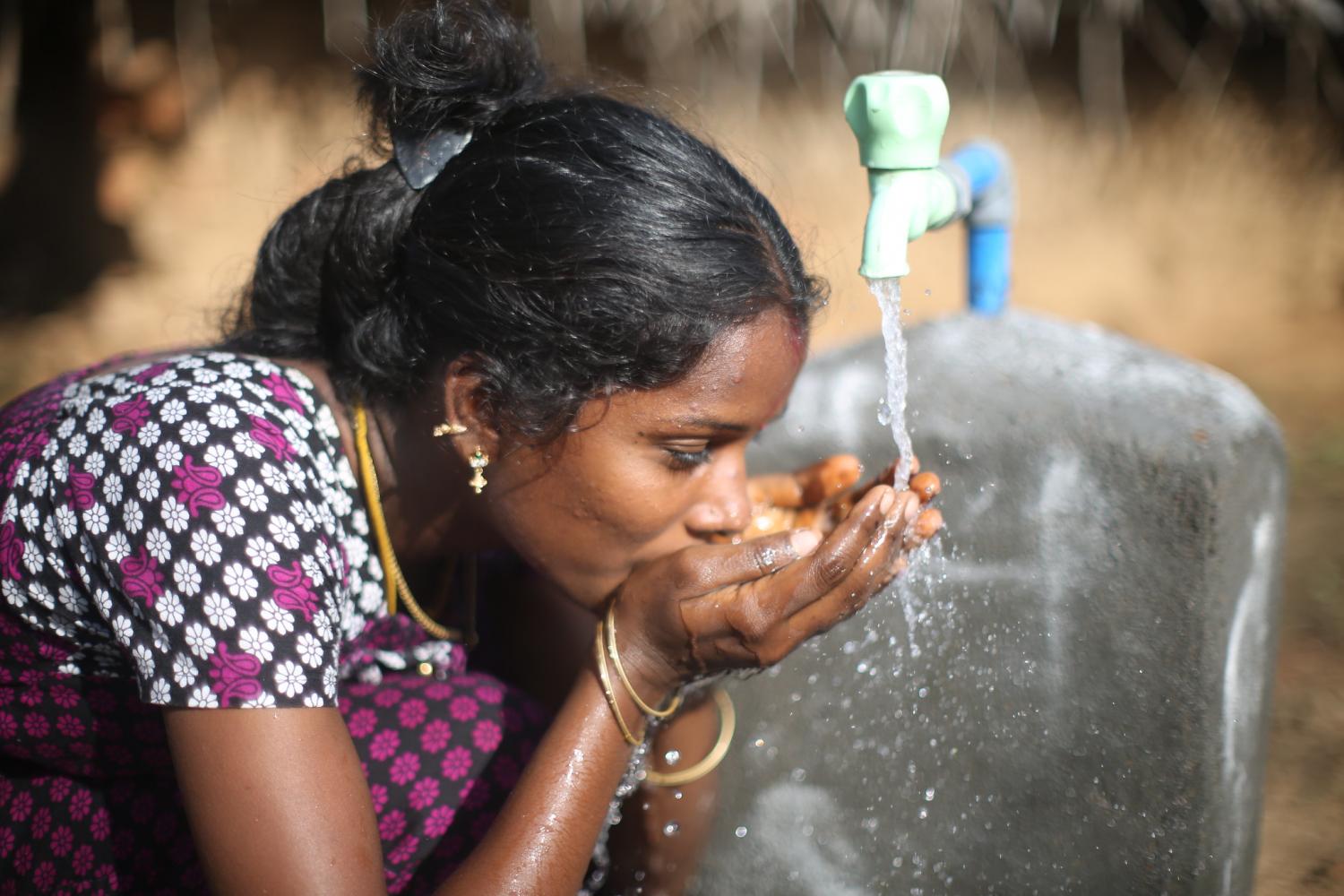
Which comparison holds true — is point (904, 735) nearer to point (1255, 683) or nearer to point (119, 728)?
point (1255, 683)

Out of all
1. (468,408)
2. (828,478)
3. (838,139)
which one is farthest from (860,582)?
(838,139)

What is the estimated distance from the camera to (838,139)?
250 inches

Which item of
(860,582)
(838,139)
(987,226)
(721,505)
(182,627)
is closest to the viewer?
(182,627)

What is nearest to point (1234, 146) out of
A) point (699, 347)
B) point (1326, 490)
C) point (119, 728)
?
point (1326, 490)

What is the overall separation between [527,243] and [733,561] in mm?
541

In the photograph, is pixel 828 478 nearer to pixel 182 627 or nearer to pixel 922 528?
pixel 922 528

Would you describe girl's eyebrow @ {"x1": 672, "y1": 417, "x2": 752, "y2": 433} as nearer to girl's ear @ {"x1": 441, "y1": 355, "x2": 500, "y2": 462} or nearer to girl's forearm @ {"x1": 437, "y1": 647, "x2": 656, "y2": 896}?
girl's ear @ {"x1": 441, "y1": 355, "x2": 500, "y2": 462}

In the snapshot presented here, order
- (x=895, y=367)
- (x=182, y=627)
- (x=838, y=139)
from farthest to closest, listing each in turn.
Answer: (x=838, y=139)
(x=895, y=367)
(x=182, y=627)

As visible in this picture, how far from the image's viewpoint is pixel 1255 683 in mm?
2064

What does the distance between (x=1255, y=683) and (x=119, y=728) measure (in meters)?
1.85

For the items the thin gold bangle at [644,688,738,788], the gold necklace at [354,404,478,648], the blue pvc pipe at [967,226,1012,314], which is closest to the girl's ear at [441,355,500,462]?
the gold necklace at [354,404,478,648]

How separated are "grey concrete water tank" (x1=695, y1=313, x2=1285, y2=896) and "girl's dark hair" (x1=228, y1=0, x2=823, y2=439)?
56 cm

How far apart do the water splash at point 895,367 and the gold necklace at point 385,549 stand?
826mm

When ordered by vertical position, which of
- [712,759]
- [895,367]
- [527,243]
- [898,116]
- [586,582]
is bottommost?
[712,759]
